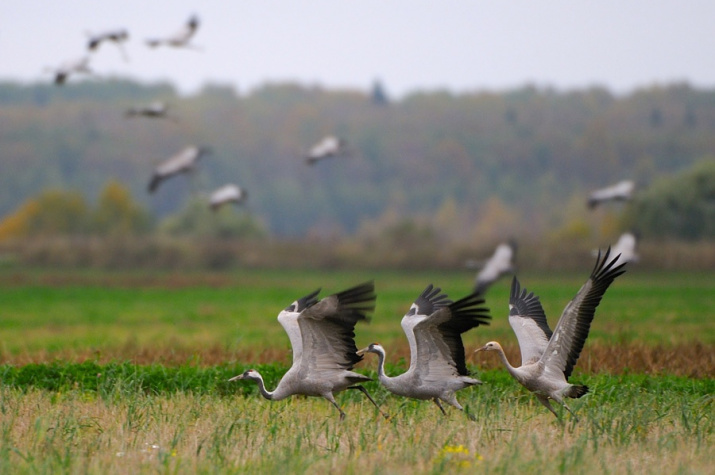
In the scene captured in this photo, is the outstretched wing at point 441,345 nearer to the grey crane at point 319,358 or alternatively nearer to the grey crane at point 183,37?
the grey crane at point 319,358

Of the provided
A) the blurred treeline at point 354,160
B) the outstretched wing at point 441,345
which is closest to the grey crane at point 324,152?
the outstretched wing at point 441,345

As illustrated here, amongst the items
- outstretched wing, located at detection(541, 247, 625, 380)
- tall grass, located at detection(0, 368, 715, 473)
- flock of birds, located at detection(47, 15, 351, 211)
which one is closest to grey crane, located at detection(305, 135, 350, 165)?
flock of birds, located at detection(47, 15, 351, 211)

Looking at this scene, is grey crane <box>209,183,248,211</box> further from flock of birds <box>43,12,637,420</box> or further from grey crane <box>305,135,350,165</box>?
flock of birds <box>43,12,637,420</box>

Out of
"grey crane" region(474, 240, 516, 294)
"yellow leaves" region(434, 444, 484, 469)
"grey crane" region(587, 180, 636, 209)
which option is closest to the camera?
"yellow leaves" region(434, 444, 484, 469)

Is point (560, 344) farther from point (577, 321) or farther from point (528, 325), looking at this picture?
point (528, 325)

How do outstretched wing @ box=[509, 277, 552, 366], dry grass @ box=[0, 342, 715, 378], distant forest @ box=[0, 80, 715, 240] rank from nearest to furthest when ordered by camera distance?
1. outstretched wing @ box=[509, 277, 552, 366]
2. dry grass @ box=[0, 342, 715, 378]
3. distant forest @ box=[0, 80, 715, 240]

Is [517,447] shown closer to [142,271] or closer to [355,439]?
[355,439]

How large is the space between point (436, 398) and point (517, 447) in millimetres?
1956

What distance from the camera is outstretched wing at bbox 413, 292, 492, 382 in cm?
952

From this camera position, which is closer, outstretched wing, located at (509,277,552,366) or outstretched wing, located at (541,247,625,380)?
outstretched wing, located at (541,247,625,380)

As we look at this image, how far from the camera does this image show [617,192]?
939 inches

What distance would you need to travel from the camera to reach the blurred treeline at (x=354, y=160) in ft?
286

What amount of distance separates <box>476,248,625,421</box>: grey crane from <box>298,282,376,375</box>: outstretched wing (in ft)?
4.62

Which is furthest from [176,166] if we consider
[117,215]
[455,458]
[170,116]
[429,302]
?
[117,215]
